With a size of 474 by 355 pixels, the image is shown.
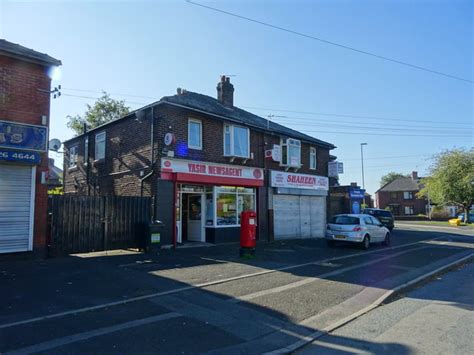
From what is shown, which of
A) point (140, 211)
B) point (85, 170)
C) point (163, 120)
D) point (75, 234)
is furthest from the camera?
point (85, 170)

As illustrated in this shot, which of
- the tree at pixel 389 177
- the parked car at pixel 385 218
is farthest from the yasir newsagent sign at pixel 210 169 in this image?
the tree at pixel 389 177

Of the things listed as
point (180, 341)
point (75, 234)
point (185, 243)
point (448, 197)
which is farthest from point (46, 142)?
point (448, 197)

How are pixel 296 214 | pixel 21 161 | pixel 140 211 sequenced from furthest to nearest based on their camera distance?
pixel 296 214, pixel 140 211, pixel 21 161

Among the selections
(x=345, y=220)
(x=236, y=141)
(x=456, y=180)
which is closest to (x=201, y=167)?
(x=236, y=141)

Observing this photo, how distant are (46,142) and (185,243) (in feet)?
24.2

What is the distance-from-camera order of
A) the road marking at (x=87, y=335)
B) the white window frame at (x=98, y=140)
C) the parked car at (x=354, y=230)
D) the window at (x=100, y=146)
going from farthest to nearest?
the window at (x=100, y=146)
the white window frame at (x=98, y=140)
the parked car at (x=354, y=230)
the road marking at (x=87, y=335)

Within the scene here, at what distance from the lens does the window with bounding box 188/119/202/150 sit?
16.6 m

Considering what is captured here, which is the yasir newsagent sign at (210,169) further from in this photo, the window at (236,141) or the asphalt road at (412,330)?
the asphalt road at (412,330)

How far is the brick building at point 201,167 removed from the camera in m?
15.5

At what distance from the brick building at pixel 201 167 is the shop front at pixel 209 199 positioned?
4 cm

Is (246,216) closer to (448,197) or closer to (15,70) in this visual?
(15,70)

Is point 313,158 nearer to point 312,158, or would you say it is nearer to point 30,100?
point 312,158

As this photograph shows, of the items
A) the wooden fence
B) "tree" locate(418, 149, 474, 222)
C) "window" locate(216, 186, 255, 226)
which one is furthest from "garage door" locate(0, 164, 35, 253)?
"tree" locate(418, 149, 474, 222)

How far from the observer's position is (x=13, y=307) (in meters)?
6.42
